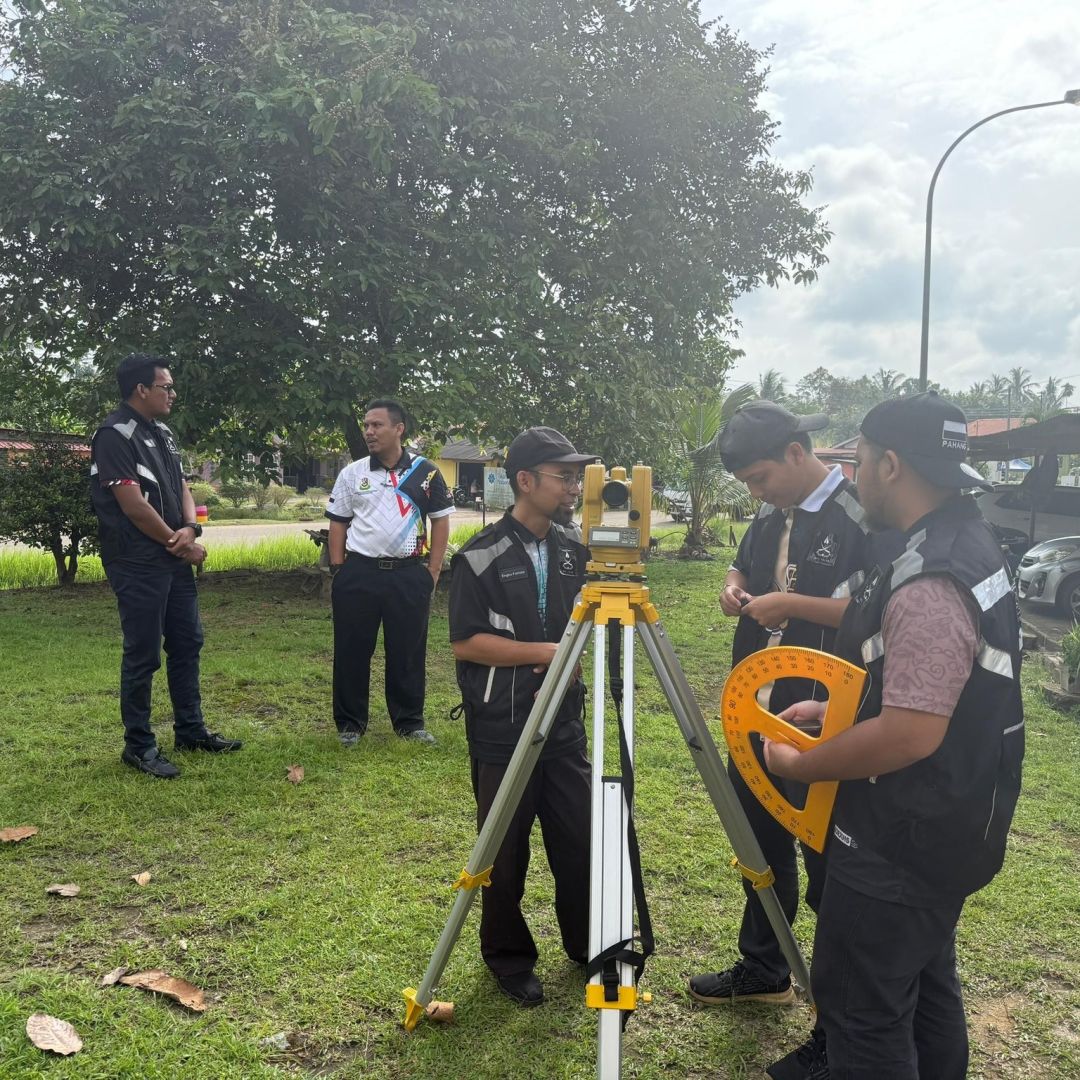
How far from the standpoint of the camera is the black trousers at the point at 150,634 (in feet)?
14.9

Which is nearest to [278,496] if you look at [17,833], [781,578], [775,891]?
[17,833]

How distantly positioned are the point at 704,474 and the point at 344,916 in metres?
13.6

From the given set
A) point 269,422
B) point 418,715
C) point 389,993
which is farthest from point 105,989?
point 269,422

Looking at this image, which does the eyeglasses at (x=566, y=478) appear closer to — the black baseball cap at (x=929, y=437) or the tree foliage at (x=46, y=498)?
the black baseball cap at (x=929, y=437)

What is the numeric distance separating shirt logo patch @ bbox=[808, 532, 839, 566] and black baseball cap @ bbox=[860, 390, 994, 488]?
2.46 ft

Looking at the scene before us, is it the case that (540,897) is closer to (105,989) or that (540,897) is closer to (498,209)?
(105,989)

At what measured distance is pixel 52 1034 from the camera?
2529 millimetres

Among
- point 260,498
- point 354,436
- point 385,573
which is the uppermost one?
point 354,436

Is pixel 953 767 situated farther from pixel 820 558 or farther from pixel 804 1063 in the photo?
pixel 804 1063

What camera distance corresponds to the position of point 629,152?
1076 centimetres

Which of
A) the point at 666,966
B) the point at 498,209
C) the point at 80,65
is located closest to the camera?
the point at 666,966

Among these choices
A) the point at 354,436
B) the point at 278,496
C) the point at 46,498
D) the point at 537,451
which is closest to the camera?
the point at 537,451

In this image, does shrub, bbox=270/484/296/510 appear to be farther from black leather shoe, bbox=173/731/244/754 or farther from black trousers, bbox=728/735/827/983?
black trousers, bbox=728/735/827/983

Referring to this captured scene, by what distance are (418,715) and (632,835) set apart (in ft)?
11.7
